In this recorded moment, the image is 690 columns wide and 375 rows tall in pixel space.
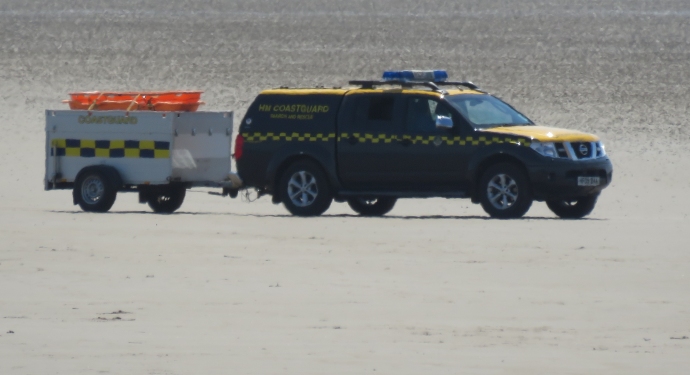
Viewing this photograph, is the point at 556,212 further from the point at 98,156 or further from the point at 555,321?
the point at 555,321

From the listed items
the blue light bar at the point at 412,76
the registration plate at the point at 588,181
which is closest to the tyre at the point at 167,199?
the blue light bar at the point at 412,76

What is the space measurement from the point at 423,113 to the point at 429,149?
1.70 ft

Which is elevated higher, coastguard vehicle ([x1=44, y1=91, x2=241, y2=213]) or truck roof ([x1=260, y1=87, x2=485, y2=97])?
truck roof ([x1=260, y1=87, x2=485, y2=97])

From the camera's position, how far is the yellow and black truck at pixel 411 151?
18219 millimetres

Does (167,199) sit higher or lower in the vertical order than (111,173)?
lower

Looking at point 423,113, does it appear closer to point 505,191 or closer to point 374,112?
point 374,112

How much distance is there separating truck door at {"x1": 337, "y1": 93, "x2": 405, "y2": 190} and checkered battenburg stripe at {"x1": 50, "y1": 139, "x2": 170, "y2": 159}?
238 cm

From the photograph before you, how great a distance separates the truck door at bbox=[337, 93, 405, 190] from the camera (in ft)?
62.3

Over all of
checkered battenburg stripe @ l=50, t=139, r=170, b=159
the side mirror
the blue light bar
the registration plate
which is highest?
the blue light bar

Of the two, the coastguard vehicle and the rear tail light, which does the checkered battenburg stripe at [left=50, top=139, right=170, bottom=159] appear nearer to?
the coastguard vehicle

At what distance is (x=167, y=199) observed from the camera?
830 inches

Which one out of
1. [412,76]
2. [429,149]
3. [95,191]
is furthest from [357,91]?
[95,191]

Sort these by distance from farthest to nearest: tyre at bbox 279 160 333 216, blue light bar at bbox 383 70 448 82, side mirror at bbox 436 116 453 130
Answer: blue light bar at bbox 383 70 448 82 → tyre at bbox 279 160 333 216 → side mirror at bbox 436 116 453 130

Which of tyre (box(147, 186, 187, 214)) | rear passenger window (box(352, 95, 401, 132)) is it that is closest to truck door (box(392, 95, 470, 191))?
rear passenger window (box(352, 95, 401, 132))
